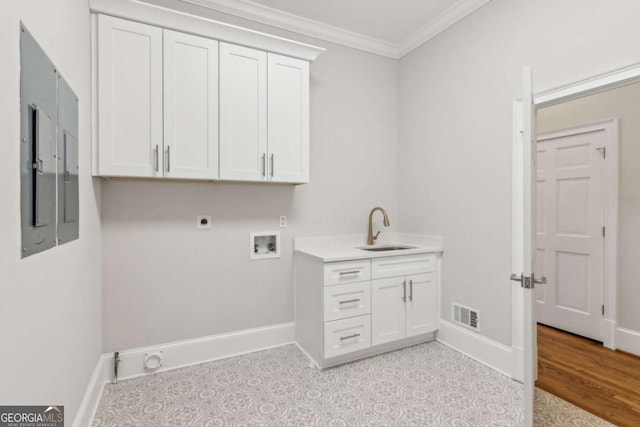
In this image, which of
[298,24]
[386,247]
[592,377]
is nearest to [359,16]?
[298,24]

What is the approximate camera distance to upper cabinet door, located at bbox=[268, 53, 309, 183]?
2445 millimetres

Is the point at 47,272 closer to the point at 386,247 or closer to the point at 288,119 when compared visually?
the point at 288,119

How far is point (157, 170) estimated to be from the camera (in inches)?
82.0

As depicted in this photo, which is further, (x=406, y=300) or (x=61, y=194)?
(x=406, y=300)

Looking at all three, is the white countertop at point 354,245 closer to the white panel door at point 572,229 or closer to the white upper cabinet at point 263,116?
the white upper cabinet at point 263,116

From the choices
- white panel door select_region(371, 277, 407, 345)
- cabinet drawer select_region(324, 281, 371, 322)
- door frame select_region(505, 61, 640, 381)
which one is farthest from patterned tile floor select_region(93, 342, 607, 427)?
cabinet drawer select_region(324, 281, 371, 322)

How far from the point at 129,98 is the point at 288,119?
1111 millimetres

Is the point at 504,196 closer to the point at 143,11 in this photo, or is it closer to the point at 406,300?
the point at 406,300

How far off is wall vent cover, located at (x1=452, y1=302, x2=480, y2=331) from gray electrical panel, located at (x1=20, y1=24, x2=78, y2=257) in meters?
2.81

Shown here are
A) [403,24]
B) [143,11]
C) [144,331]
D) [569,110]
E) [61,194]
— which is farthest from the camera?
[569,110]

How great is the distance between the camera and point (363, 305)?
2.49 metres

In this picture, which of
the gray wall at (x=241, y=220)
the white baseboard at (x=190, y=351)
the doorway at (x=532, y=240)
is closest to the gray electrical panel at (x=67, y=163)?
the gray wall at (x=241, y=220)

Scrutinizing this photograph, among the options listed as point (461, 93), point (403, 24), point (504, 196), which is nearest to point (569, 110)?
point (461, 93)

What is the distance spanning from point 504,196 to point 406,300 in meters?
1.16
